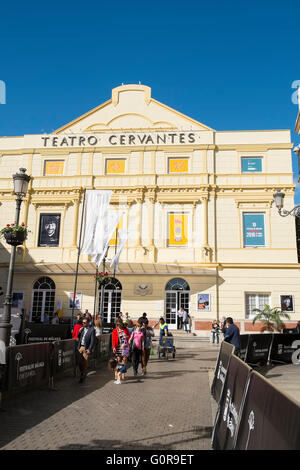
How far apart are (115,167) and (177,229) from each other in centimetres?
705

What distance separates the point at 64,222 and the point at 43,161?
5577mm

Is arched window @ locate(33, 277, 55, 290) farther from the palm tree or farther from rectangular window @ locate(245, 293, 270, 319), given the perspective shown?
the palm tree

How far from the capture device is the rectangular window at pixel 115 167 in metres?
28.9

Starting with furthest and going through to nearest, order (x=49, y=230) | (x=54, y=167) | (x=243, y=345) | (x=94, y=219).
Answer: (x=54, y=167) → (x=49, y=230) → (x=94, y=219) → (x=243, y=345)

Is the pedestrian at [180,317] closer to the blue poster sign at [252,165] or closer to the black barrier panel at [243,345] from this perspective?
the blue poster sign at [252,165]

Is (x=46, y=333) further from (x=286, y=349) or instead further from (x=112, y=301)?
(x=112, y=301)

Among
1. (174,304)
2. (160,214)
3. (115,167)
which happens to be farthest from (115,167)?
(174,304)

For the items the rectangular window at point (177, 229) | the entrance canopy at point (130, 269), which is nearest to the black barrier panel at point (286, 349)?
the entrance canopy at point (130, 269)

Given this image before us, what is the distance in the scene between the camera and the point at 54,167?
29.6 m


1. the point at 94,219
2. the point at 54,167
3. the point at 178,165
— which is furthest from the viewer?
the point at 54,167

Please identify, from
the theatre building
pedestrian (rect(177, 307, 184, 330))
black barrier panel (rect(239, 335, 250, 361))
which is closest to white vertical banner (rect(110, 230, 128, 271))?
the theatre building

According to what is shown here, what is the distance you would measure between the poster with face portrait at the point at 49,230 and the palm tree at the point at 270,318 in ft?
50.2

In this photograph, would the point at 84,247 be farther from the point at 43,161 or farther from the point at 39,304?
the point at 43,161
